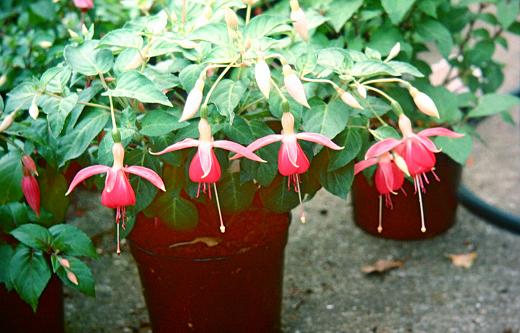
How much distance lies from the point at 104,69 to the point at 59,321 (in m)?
0.64

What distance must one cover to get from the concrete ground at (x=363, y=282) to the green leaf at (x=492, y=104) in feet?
1.32

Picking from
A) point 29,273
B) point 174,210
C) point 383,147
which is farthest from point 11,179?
point 383,147

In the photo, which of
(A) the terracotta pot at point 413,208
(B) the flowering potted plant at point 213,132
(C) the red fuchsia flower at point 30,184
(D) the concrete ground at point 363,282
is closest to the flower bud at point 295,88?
(B) the flowering potted plant at point 213,132

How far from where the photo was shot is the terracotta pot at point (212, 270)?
1.37 m

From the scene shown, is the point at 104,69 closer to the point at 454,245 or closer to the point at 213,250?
the point at 213,250

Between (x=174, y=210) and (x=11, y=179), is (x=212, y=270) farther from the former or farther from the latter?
(x=11, y=179)

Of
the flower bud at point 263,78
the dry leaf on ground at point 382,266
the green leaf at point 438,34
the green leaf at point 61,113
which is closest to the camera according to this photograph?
the flower bud at point 263,78

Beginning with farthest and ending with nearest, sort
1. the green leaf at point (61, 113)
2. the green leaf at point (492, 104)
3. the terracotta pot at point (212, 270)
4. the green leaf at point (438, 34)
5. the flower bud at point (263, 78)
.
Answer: the green leaf at point (492, 104)
the green leaf at point (438, 34)
the terracotta pot at point (212, 270)
the green leaf at point (61, 113)
the flower bud at point (263, 78)

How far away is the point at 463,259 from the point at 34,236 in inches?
44.4

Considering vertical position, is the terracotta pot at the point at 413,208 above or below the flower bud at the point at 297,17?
below

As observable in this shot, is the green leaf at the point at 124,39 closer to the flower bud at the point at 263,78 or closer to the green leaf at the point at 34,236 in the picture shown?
the flower bud at the point at 263,78

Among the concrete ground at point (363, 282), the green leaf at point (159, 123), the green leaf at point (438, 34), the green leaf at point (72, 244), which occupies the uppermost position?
the green leaf at point (159, 123)

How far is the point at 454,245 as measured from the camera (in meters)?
2.03

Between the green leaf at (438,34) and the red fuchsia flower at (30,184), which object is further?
the green leaf at (438,34)
